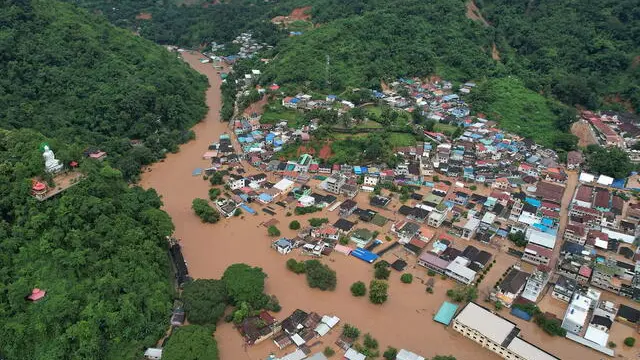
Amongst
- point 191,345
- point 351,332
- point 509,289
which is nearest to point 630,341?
point 509,289

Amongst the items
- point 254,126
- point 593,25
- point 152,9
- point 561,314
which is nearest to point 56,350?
point 561,314

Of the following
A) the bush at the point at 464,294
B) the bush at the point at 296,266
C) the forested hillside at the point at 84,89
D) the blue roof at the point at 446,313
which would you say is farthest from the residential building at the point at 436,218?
the forested hillside at the point at 84,89

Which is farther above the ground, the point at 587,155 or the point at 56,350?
the point at 56,350

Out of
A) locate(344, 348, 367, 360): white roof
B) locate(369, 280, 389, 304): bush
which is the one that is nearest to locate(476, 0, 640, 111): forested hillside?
locate(369, 280, 389, 304): bush

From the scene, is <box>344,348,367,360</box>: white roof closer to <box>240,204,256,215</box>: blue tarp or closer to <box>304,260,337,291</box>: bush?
<box>304,260,337,291</box>: bush

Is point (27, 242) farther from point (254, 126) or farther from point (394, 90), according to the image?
point (394, 90)

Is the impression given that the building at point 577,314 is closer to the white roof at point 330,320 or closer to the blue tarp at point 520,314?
the blue tarp at point 520,314

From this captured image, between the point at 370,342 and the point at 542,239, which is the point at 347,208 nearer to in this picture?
the point at 370,342
